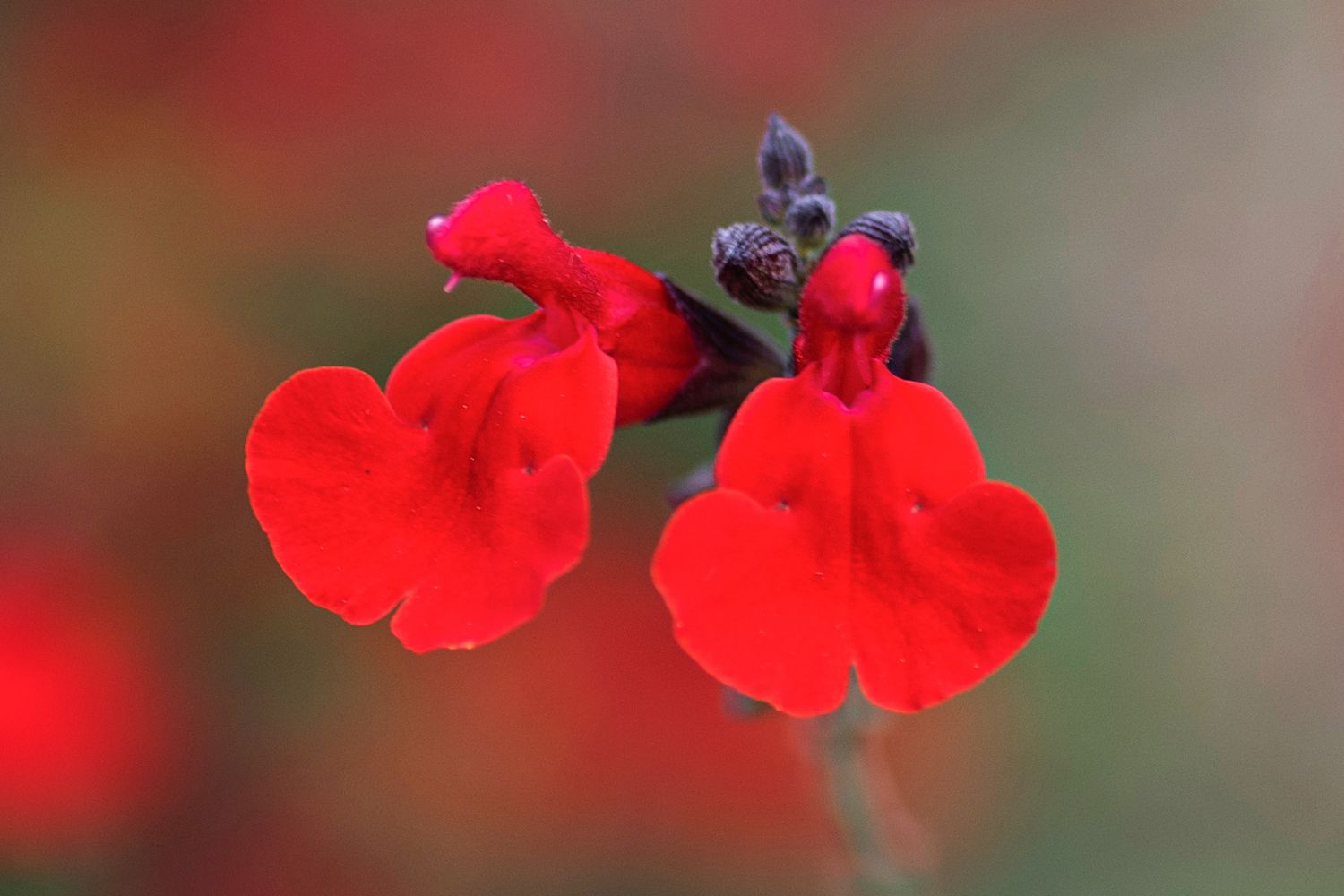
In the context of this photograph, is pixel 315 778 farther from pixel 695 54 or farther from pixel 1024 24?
pixel 1024 24

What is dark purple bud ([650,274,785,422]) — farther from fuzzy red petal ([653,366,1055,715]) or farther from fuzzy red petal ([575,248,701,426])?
fuzzy red petal ([653,366,1055,715])

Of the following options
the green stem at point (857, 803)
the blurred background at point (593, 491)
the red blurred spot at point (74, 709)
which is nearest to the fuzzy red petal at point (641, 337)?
the green stem at point (857, 803)

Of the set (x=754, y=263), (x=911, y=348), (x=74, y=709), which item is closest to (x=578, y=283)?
(x=754, y=263)

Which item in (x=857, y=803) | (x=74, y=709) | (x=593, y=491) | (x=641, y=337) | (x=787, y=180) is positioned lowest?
(x=74, y=709)

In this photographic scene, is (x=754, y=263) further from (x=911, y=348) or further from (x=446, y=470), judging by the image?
(x=446, y=470)

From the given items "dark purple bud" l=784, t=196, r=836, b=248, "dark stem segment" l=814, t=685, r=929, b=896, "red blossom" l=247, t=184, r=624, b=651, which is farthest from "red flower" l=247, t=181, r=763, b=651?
"dark stem segment" l=814, t=685, r=929, b=896
